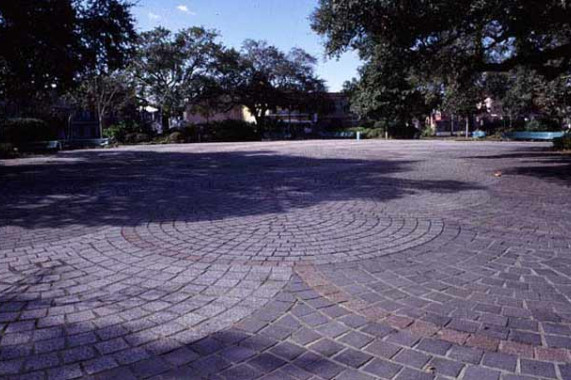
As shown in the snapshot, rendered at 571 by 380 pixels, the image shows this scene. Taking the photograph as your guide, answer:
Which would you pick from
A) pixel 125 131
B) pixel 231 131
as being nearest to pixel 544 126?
pixel 231 131

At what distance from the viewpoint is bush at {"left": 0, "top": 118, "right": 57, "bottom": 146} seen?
26406 mm

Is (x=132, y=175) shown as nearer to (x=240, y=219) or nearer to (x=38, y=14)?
(x=38, y=14)

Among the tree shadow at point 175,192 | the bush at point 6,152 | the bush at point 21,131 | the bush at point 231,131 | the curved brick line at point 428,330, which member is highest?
the bush at point 231,131

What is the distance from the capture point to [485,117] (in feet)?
220

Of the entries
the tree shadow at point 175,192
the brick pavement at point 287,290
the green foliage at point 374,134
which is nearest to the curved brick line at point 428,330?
the brick pavement at point 287,290

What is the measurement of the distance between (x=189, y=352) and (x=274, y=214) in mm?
4185

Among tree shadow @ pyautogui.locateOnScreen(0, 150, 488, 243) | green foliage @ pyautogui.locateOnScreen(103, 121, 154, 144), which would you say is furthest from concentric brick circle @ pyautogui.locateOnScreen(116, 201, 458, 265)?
green foliage @ pyautogui.locateOnScreen(103, 121, 154, 144)

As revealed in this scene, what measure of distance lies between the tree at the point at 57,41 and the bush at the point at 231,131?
26659 mm

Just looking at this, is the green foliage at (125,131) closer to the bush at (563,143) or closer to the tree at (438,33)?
the tree at (438,33)

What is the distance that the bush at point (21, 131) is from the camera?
26406 mm

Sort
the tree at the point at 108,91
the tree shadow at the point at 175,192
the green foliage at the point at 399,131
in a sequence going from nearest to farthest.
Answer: the tree shadow at the point at 175,192 → the tree at the point at 108,91 → the green foliage at the point at 399,131

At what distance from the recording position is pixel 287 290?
3.57 metres

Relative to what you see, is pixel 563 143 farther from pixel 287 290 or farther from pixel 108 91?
pixel 108 91

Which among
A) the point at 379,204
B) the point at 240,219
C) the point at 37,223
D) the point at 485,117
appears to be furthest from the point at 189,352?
the point at 485,117
